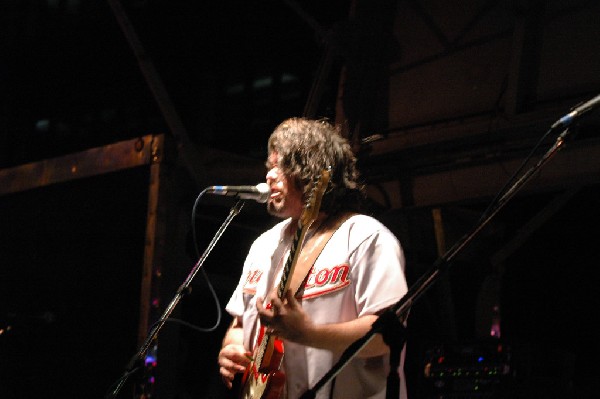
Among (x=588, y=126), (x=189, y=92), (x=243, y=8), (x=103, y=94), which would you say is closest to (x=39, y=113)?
(x=103, y=94)

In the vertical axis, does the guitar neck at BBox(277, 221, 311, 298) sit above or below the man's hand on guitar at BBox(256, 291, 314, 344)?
above

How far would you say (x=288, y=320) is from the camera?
2.34m

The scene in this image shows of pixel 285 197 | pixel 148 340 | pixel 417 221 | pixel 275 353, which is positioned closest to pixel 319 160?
pixel 285 197

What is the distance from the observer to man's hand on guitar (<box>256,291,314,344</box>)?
2334 mm

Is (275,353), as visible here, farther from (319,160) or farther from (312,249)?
(319,160)

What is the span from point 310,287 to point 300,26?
6136 mm

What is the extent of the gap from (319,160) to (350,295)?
67cm

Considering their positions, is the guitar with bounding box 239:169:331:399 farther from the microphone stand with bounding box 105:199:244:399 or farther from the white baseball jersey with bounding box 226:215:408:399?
the microphone stand with bounding box 105:199:244:399

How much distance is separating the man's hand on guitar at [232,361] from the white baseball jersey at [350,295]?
23 cm

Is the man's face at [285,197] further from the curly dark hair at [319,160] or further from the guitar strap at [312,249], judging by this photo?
the guitar strap at [312,249]

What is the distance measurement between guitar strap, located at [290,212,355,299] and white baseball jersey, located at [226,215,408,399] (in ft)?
0.07

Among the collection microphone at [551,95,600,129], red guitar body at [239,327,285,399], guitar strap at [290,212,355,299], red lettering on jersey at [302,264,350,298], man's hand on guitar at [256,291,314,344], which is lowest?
red guitar body at [239,327,285,399]

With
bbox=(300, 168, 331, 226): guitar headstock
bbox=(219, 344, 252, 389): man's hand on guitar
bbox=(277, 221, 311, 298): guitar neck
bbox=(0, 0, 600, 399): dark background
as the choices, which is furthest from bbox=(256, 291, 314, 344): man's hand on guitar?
bbox=(0, 0, 600, 399): dark background

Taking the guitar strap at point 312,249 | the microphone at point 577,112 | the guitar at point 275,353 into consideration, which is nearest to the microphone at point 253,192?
the guitar strap at point 312,249
